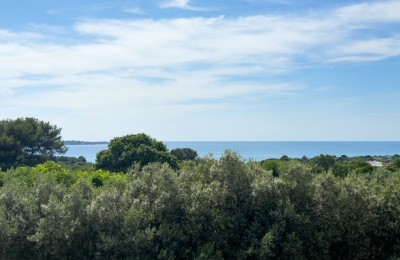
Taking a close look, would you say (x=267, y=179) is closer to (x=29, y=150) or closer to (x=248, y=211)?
(x=248, y=211)

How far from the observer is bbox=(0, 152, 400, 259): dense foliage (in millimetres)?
11500

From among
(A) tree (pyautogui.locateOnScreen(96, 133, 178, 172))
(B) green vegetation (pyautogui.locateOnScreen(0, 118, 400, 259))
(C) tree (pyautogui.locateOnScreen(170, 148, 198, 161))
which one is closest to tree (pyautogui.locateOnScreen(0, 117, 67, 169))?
(A) tree (pyautogui.locateOnScreen(96, 133, 178, 172))

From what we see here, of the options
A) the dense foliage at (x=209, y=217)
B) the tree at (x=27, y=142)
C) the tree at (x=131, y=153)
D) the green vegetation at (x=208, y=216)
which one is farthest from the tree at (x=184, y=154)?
the dense foliage at (x=209, y=217)

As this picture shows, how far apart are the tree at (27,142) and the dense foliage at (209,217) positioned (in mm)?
40407

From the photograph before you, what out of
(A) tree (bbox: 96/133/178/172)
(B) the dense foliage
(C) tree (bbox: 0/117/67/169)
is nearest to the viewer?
(B) the dense foliage

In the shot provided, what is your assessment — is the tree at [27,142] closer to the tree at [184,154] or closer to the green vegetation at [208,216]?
the tree at [184,154]

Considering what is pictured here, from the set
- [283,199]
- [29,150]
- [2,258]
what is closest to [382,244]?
[283,199]

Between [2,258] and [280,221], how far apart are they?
6.77 m

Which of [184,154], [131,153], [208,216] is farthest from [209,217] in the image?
[184,154]

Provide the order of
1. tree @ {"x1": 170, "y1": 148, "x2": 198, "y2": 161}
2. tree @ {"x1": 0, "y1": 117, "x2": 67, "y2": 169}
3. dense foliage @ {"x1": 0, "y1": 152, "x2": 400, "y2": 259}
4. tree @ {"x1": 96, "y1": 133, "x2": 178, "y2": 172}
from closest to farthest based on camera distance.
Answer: dense foliage @ {"x1": 0, "y1": 152, "x2": 400, "y2": 259}
tree @ {"x1": 96, "y1": 133, "x2": 178, "y2": 172}
tree @ {"x1": 0, "y1": 117, "x2": 67, "y2": 169}
tree @ {"x1": 170, "y1": 148, "x2": 198, "y2": 161}

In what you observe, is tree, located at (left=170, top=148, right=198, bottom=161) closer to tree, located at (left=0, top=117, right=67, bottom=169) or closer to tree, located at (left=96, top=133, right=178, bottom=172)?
tree, located at (left=0, top=117, right=67, bottom=169)

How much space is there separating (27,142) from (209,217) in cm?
4592

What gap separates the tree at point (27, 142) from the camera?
51.0 metres

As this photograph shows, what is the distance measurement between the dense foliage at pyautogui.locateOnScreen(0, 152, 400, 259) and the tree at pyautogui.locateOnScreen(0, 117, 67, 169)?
40.4 m
